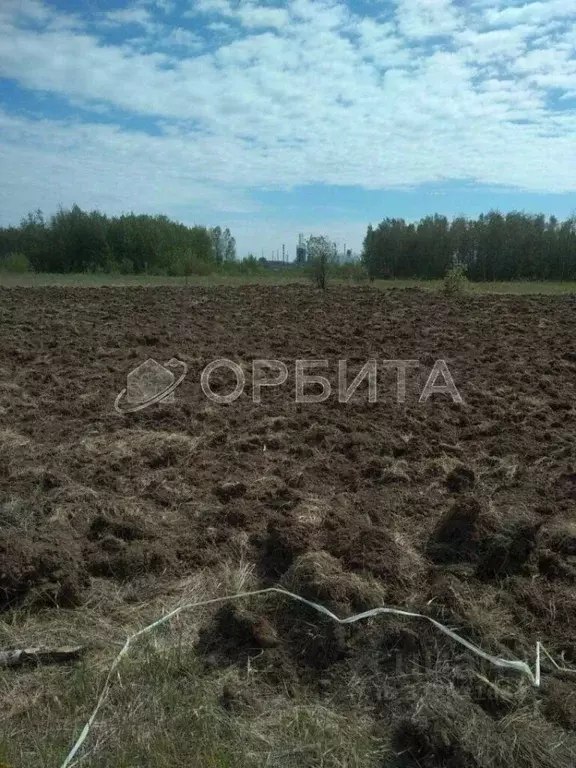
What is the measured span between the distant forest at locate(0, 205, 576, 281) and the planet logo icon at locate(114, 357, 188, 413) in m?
20.5

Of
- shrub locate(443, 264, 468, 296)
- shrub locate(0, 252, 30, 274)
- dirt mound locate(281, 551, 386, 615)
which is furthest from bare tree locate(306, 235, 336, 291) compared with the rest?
shrub locate(0, 252, 30, 274)

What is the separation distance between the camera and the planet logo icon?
6234 mm

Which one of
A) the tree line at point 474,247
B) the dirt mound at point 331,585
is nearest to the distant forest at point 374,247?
the tree line at point 474,247

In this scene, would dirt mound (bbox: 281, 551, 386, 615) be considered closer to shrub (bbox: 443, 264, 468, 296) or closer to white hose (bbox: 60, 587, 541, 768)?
white hose (bbox: 60, 587, 541, 768)

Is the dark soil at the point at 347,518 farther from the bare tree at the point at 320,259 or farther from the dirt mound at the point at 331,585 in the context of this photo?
the bare tree at the point at 320,259

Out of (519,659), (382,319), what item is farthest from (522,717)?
(382,319)

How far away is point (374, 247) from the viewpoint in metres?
39.2

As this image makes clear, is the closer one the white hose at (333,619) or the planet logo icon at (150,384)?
the white hose at (333,619)

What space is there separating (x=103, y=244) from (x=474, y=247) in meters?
24.3

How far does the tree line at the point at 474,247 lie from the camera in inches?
1417

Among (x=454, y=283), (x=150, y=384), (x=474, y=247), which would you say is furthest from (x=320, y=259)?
(x=474, y=247)

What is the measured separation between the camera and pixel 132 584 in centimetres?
315

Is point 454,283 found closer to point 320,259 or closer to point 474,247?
point 320,259

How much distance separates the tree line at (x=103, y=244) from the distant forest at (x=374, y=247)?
0.22 feet
